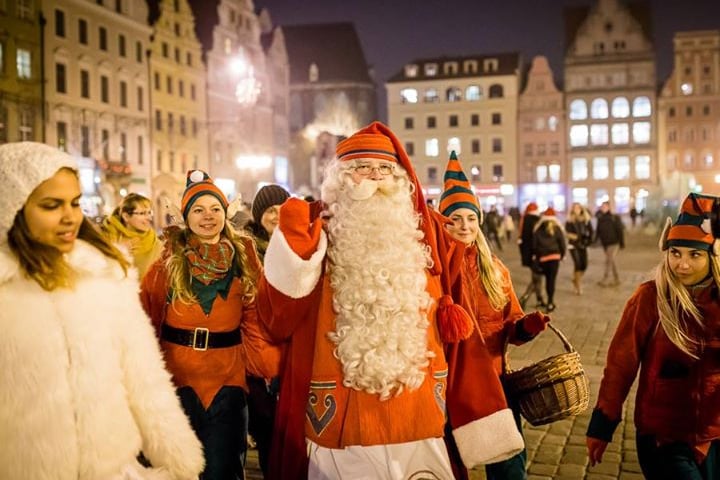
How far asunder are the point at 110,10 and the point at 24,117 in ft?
28.6

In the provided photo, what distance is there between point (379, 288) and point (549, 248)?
10.2 meters

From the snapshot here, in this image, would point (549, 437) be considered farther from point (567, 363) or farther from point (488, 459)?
point (488, 459)

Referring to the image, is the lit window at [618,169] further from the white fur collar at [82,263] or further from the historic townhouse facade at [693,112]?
the white fur collar at [82,263]

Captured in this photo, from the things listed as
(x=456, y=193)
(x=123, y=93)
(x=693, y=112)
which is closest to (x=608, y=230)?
(x=456, y=193)

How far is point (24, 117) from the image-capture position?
37.0 meters

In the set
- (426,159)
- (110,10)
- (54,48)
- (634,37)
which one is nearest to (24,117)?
(54,48)

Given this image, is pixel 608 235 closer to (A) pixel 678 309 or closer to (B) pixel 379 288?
(A) pixel 678 309

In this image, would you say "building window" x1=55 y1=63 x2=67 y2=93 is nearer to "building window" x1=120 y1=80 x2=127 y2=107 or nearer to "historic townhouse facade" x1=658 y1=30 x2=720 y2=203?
"building window" x1=120 y1=80 x2=127 y2=107

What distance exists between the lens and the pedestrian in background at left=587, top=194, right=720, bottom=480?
350 cm

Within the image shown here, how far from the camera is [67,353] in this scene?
259 cm

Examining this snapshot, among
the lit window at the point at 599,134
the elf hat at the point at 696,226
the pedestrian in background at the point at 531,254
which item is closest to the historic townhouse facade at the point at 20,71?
the pedestrian in background at the point at 531,254

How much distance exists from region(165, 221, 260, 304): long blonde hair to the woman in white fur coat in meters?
1.26

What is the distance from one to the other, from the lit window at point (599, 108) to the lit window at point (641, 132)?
3.01m

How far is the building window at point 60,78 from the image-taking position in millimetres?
39125
